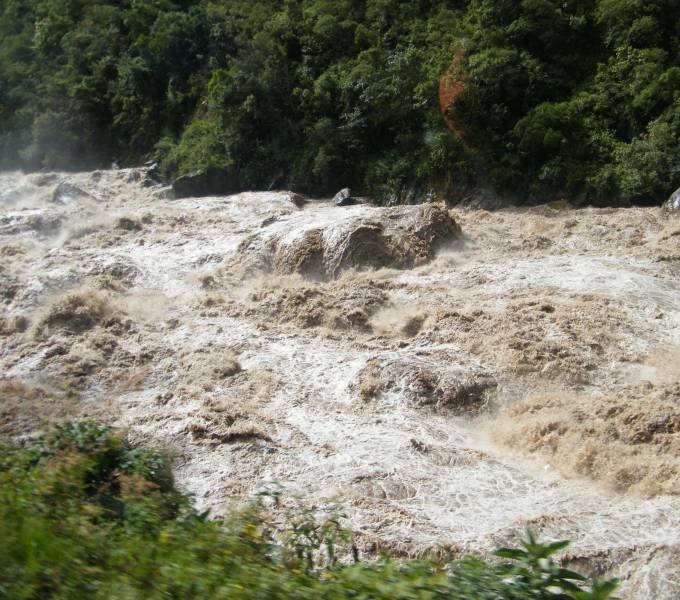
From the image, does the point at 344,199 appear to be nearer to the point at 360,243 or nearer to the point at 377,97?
Result: the point at 377,97

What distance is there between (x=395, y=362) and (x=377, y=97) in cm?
1228

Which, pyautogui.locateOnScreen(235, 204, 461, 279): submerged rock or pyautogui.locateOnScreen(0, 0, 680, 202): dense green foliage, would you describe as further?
pyautogui.locateOnScreen(0, 0, 680, 202): dense green foliage

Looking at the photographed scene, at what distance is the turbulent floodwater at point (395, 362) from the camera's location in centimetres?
855

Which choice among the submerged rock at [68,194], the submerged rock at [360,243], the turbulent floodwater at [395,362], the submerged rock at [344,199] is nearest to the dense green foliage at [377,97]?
the submerged rock at [344,199]

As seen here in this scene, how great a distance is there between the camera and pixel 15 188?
25.4 metres

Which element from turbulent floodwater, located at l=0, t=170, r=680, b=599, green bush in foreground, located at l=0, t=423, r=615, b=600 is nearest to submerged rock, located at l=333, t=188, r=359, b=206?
turbulent floodwater, located at l=0, t=170, r=680, b=599

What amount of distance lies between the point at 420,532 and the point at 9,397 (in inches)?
278

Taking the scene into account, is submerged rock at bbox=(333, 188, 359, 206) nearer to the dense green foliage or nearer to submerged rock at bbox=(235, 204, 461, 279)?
the dense green foliage

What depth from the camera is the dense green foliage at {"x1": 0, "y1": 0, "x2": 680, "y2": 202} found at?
754 inches

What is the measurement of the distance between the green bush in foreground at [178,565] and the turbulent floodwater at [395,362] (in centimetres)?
352

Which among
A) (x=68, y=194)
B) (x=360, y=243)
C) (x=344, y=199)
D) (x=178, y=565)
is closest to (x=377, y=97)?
(x=344, y=199)

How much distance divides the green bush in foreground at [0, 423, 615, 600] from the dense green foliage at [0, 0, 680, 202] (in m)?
15.0

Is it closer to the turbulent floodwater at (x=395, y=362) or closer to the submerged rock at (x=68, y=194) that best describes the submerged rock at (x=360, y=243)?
the turbulent floodwater at (x=395, y=362)

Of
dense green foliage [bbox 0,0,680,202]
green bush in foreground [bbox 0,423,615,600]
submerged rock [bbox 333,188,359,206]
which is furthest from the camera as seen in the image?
submerged rock [bbox 333,188,359,206]
